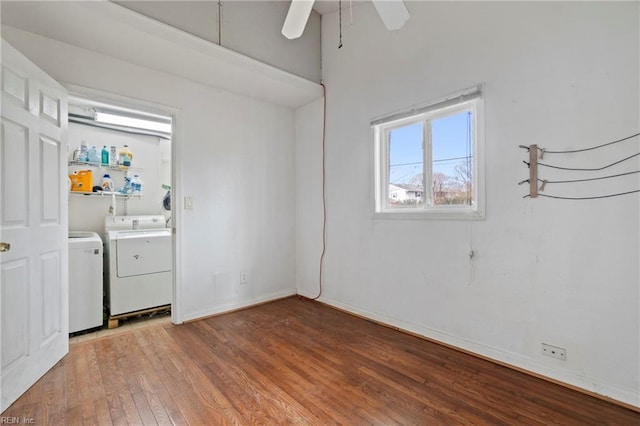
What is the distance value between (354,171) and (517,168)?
1.48 meters

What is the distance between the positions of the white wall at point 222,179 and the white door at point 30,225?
53 cm

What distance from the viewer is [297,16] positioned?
1689 millimetres

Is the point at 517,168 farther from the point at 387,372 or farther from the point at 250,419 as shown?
the point at 250,419

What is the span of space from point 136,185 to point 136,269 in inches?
50.0

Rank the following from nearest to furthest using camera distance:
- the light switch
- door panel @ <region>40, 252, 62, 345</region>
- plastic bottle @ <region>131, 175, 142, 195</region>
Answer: door panel @ <region>40, 252, 62, 345</region>
the light switch
plastic bottle @ <region>131, 175, 142, 195</region>

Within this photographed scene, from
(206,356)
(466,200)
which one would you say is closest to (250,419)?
(206,356)

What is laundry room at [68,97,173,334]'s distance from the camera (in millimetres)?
2865

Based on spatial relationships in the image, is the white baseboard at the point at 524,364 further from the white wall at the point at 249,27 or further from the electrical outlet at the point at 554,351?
the white wall at the point at 249,27

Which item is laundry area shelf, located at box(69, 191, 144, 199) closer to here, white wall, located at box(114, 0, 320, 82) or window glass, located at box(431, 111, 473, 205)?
white wall, located at box(114, 0, 320, 82)

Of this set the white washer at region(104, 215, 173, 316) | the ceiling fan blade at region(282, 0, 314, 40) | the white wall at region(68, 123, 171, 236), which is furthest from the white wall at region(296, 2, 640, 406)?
the white wall at region(68, 123, 171, 236)

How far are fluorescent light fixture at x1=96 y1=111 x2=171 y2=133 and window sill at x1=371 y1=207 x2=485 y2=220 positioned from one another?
2941 millimetres

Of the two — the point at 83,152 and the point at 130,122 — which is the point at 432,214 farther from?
the point at 83,152

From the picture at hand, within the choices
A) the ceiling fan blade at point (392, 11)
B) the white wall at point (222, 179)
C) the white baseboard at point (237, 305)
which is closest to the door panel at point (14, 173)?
the white wall at point (222, 179)

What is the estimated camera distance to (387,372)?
2016 mm
